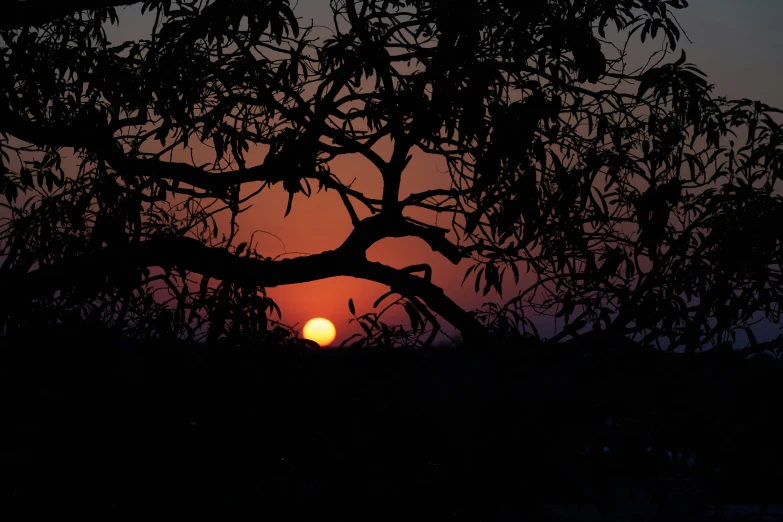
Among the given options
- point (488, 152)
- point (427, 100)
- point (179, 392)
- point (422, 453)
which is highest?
point (427, 100)

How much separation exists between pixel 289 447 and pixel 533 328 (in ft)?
5.21

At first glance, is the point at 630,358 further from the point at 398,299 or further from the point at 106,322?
the point at 106,322

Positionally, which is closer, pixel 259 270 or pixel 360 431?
pixel 360 431

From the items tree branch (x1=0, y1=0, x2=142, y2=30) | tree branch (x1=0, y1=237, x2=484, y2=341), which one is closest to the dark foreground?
tree branch (x1=0, y1=237, x2=484, y2=341)

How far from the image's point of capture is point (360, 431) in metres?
4.06

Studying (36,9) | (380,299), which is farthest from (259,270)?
(36,9)

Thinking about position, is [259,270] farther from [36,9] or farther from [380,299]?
[36,9]

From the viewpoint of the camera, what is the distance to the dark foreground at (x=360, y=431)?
385cm

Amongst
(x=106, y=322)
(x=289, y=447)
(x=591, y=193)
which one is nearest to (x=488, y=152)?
(x=591, y=193)

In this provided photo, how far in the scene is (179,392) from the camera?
4059 mm

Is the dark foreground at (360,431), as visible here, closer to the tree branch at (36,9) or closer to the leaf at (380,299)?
the leaf at (380,299)

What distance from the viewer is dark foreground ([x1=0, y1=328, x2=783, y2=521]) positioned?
385cm

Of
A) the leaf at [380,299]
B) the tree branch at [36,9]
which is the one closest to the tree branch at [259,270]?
the leaf at [380,299]

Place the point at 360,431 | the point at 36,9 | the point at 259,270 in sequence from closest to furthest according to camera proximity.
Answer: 1. the point at 360,431
2. the point at 36,9
3. the point at 259,270
